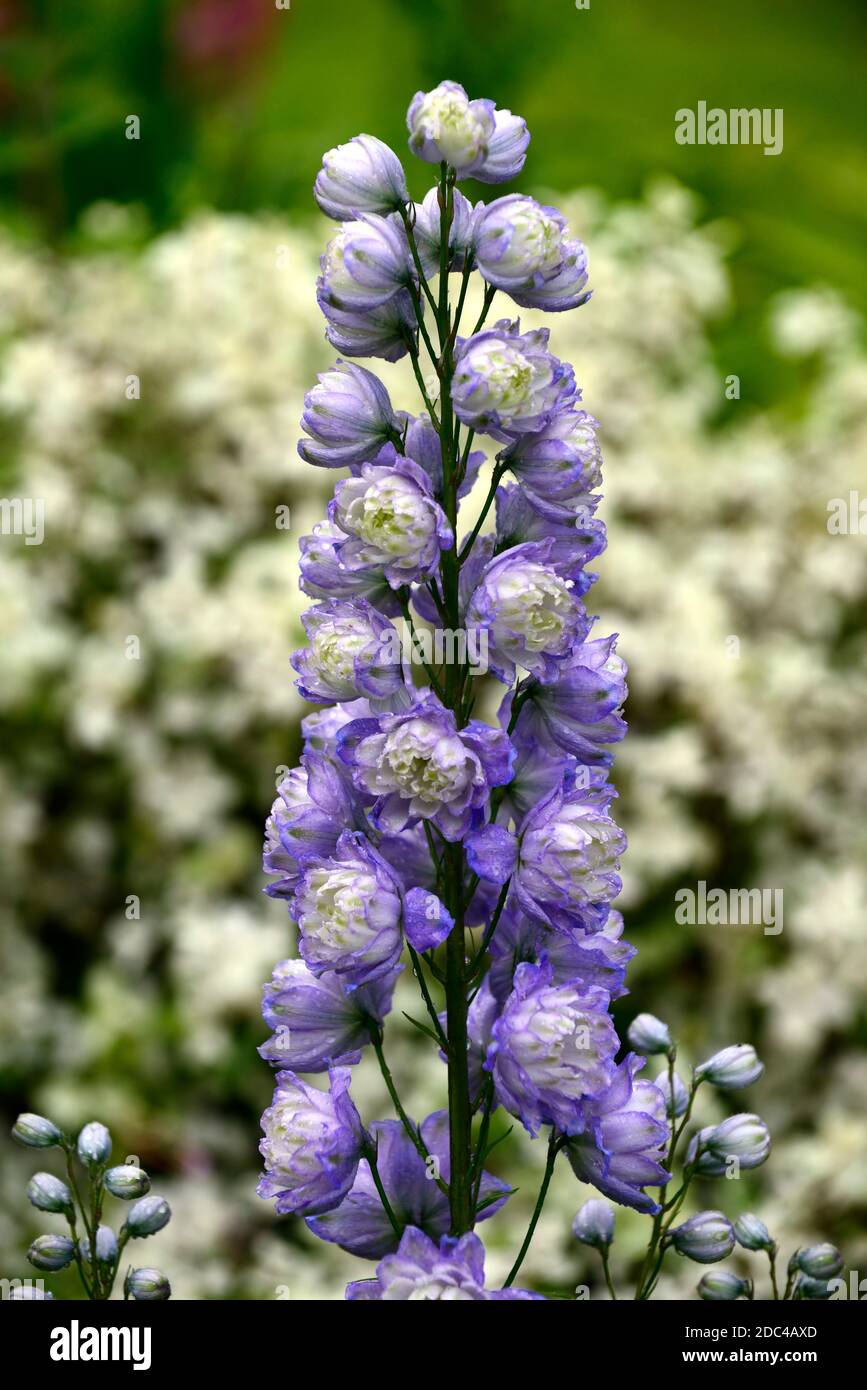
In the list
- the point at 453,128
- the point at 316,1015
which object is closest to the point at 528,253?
the point at 453,128

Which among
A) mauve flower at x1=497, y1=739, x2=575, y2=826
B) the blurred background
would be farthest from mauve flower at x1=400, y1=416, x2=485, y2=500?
the blurred background

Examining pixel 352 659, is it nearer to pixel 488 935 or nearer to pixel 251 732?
pixel 488 935

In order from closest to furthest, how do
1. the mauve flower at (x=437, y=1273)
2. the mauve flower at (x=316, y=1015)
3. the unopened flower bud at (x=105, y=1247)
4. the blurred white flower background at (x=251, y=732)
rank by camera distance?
the mauve flower at (x=437, y=1273) < the mauve flower at (x=316, y=1015) < the unopened flower bud at (x=105, y=1247) < the blurred white flower background at (x=251, y=732)

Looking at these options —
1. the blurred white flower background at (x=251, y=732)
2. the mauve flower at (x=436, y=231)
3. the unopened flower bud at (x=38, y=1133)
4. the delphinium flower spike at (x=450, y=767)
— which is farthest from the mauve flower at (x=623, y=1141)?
the blurred white flower background at (x=251, y=732)

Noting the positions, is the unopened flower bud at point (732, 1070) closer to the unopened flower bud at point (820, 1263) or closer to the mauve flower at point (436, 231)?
the unopened flower bud at point (820, 1263)

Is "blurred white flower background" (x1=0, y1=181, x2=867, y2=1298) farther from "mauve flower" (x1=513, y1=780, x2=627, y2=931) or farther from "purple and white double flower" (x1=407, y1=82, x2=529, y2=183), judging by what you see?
"purple and white double flower" (x1=407, y1=82, x2=529, y2=183)

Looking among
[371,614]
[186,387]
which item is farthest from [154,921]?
[371,614]

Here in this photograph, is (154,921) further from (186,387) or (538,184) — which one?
(538,184)
